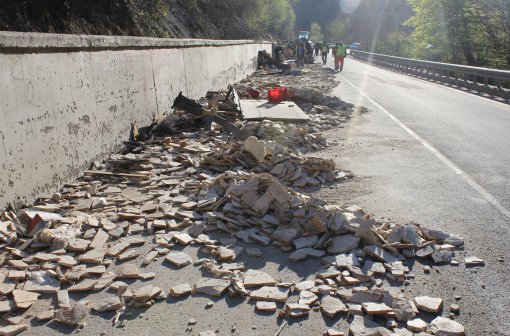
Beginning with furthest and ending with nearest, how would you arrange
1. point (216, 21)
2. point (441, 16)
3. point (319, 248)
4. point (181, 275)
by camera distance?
point (441, 16), point (216, 21), point (319, 248), point (181, 275)

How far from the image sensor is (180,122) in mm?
10570

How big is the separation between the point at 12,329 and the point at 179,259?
1542 millimetres

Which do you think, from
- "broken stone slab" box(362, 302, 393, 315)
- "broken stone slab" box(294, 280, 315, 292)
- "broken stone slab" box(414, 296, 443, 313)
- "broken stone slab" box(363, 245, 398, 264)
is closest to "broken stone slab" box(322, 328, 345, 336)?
"broken stone slab" box(362, 302, 393, 315)

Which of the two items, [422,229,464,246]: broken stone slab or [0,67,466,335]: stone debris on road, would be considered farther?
[422,229,464,246]: broken stone slab

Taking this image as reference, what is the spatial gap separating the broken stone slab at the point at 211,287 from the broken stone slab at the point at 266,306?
0.36 metres

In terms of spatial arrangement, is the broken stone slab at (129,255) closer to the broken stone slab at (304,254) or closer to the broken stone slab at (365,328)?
the broken stone slab at (304,254)

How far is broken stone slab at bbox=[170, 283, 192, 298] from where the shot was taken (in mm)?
3771

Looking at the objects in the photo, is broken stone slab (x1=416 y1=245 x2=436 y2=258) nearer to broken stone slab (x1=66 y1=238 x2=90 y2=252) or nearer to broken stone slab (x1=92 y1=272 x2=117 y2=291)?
broken stone slab (x1=92 y1=272 x2=117 y2=291)

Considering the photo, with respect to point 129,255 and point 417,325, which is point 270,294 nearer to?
point 417,325

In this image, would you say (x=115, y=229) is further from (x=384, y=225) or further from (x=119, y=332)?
(x=384, y=225)

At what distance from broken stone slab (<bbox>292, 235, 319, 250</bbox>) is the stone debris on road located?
18mm

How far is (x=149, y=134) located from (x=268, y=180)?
14.4 feet

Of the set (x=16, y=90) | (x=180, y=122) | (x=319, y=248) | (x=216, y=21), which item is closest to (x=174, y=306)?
(x=319, y=248)

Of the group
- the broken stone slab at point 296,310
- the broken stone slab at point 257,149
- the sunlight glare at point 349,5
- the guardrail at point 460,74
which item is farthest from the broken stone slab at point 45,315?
the sunlight glare at point 349,5
